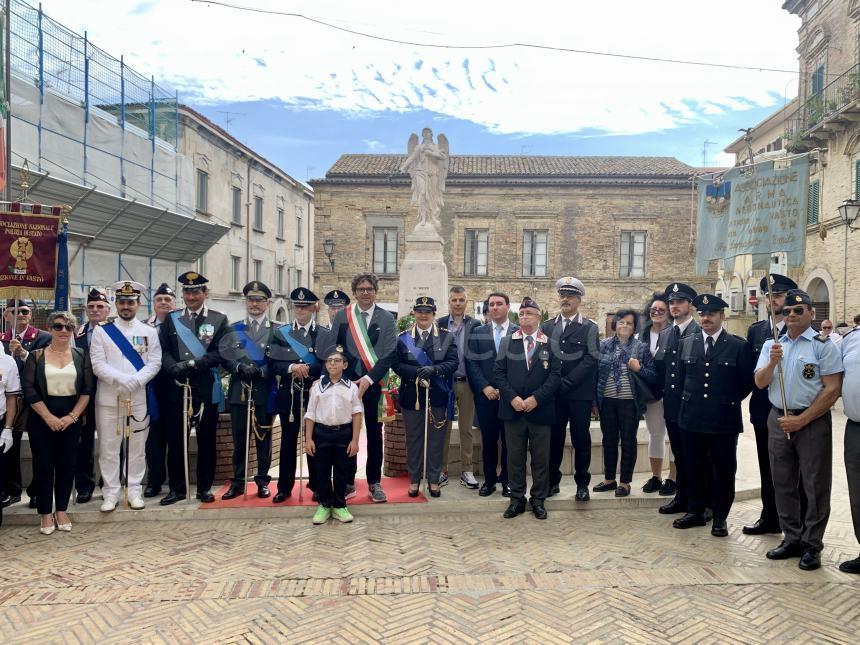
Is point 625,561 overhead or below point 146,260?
below

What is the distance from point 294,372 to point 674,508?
3.96 m

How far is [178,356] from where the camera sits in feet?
19.2

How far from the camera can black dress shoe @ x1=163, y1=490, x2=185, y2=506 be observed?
580 cm

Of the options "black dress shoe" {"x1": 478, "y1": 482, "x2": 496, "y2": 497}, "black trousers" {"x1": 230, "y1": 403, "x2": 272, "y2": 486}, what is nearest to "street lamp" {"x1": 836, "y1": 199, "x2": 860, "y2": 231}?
"black dress shoe" {"x1": 478, "y1": 482, "x2": 496, "y2": 497}

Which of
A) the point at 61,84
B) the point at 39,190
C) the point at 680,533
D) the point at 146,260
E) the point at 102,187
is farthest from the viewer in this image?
the point at 146,260

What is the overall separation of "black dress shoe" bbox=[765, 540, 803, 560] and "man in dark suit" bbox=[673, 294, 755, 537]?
0.51m

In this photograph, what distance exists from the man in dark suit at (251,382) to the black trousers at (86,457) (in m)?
1.32

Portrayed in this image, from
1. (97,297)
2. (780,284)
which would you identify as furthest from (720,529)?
(97,297)

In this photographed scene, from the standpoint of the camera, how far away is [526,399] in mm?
5582

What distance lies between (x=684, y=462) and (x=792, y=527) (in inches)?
39.6

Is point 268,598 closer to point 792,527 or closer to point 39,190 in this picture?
point 792,527

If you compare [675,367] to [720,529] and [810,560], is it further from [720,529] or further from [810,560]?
[810,560]

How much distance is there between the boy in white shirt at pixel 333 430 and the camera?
5488 mm

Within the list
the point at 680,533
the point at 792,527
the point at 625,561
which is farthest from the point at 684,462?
the point at 625,561
